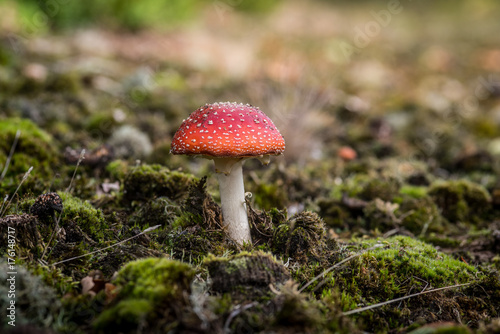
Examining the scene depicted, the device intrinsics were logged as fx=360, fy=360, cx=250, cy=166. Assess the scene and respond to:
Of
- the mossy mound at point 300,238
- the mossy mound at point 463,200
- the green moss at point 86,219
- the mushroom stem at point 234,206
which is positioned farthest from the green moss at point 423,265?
the green moss at point 86,219

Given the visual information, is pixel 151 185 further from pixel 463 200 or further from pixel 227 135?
pixel 463 200

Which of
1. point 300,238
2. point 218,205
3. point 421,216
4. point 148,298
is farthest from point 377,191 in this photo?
point 148,298

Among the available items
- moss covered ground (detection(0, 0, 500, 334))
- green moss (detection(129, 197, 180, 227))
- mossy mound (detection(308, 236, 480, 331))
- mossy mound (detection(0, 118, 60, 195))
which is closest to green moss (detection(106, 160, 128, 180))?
moss covered ground (detection(0, 0, 500, 334))

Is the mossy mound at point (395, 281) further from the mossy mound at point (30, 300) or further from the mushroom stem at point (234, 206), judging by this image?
the mossy mound at point (30, 300)

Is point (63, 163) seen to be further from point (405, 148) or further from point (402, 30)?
point (402, 30)

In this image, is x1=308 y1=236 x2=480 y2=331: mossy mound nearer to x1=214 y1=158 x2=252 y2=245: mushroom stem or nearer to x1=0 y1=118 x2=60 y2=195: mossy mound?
x1=214 y1=158 x2=252 y2=245: mushroom stem
